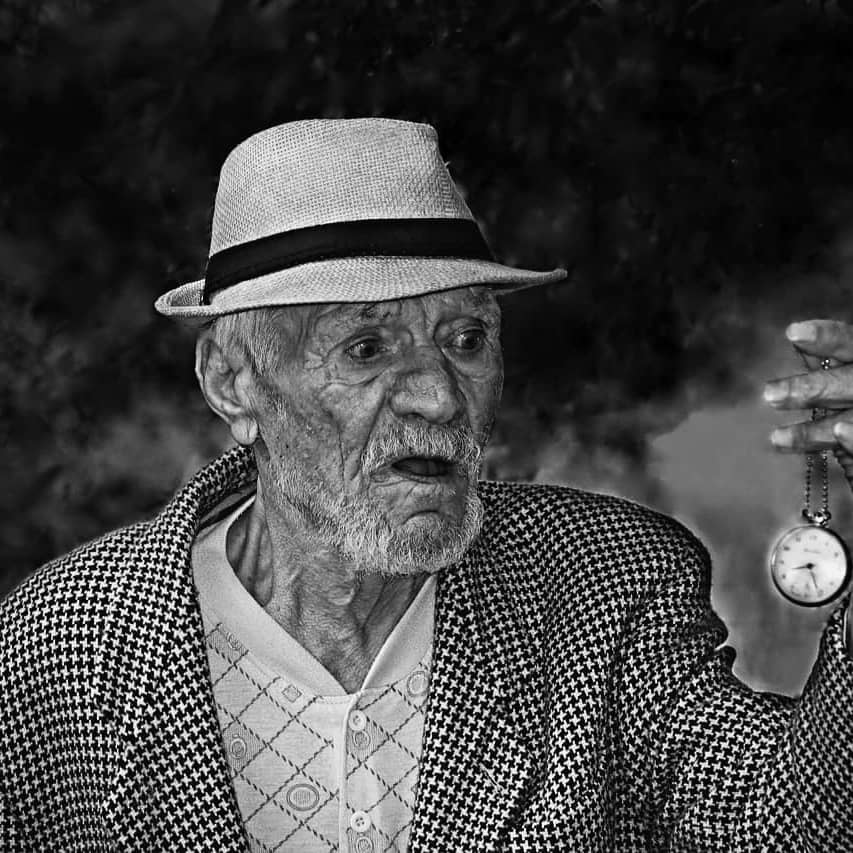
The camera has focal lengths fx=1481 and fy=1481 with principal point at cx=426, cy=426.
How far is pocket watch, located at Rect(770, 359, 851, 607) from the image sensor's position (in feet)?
6.36

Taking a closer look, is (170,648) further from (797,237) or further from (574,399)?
(797,237)

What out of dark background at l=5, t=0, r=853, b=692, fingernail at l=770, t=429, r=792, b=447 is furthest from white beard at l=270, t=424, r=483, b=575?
dark background at l=5, t=0, r=853, b=692

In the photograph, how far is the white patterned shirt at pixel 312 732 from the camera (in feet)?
6.63

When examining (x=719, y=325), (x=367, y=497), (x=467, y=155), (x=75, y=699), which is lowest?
(x=75, y=699)

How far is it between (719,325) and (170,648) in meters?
1.91

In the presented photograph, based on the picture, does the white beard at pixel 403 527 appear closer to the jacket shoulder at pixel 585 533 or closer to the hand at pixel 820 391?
the jacket shoulder at pixel 585 533

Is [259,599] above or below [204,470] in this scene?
below

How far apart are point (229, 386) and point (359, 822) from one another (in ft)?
2.16

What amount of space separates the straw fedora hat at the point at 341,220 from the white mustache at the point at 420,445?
0.62 feet

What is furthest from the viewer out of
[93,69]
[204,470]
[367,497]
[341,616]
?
[93,69]

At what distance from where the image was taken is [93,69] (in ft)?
11.3

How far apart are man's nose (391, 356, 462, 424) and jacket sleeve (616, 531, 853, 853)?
1.35ft

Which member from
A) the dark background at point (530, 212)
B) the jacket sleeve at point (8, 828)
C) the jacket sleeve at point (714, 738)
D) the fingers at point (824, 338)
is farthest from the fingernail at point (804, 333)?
the dark background at point (530, 212)

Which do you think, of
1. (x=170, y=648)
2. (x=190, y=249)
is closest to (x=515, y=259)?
(x=190, y=249)
